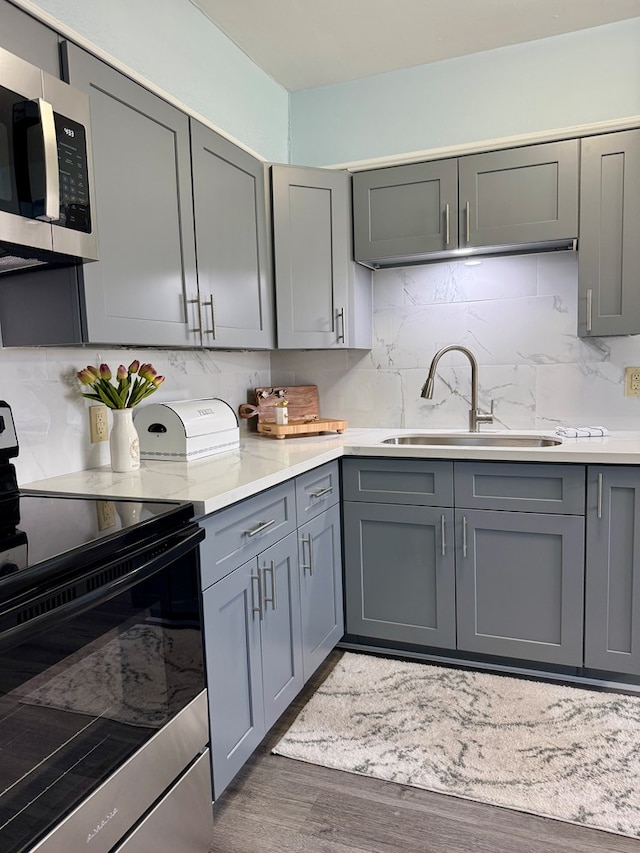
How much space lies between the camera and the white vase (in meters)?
1.95

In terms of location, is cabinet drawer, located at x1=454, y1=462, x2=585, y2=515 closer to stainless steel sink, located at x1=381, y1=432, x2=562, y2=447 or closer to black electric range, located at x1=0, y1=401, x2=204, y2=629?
stainless steel sink, located at x1=381, y1=432, x2=562, y2=447

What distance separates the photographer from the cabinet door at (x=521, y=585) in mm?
2238

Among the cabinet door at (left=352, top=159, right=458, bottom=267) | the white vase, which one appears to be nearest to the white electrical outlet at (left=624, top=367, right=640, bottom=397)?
the cabinet door at (left=352, top=159, right=458, bottom=267)

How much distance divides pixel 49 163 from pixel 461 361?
2.07 meters

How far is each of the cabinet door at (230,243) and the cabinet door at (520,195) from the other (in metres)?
0.87

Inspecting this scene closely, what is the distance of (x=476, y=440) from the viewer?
2807 millimetres

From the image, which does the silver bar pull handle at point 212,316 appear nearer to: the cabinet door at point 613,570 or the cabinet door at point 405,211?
the cabinet door at point 405,211

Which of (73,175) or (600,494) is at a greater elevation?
(73,175)

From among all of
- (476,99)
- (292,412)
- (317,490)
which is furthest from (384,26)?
(317,490)

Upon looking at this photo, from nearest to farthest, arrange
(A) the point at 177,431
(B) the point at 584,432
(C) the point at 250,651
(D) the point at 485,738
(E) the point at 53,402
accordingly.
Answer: (C) the point at 250,651
(E) the point at 53,402
(D) the point at 485,738
(A) the point at 177,431
(B) the point at 584,432

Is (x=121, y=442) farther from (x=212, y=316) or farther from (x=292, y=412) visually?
(x=292, y=412)

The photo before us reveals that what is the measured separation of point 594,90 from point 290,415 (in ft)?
6.47

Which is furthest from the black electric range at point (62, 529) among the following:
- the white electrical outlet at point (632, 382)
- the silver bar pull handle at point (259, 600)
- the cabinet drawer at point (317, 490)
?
the white electrical outlet at point (632, 382)

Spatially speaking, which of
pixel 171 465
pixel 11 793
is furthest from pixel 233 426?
pixel 11 793
